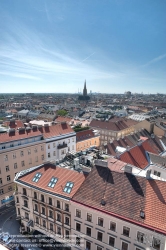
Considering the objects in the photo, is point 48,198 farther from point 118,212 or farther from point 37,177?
point 118,212

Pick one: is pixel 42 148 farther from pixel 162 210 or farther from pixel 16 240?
pixel 162 210

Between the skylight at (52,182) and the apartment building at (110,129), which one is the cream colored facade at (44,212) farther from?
the apartment building at (110,129)

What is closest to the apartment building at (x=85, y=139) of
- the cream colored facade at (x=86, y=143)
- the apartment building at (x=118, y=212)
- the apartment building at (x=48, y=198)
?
the cream colored facade at (x=86, y=143)

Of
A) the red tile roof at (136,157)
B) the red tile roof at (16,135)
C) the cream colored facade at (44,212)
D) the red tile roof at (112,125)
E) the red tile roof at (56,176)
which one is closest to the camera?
the cream colored facade at (44,212)

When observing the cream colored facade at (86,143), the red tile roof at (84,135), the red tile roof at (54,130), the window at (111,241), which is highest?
the red tile roof at (54,130)

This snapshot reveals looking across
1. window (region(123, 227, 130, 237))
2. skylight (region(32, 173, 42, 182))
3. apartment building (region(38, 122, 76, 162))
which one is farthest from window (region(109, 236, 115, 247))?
apartment building (region(38, 122, 76, 162))

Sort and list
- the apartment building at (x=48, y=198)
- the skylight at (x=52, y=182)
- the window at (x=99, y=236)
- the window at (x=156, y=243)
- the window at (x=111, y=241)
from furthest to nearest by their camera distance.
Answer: the skylight at (x=52, y=182), the apartment building at (x=48, y=198), the window at (x=99, y=236), the window at (x=111, y=241), the window at (x=156, y=243)

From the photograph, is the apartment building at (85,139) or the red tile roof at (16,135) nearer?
the red tile roof at (16,135)
